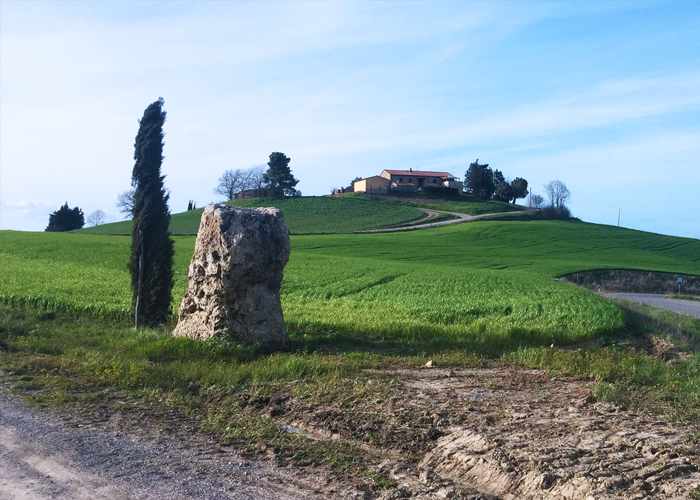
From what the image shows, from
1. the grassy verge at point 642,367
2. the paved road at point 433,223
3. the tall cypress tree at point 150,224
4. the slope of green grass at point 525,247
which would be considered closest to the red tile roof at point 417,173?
the paved road at point 433,223

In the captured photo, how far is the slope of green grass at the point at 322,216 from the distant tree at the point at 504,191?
35484 mm

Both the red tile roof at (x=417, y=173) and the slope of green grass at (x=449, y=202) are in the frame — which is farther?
the red tile roof at (x=417, y=173)

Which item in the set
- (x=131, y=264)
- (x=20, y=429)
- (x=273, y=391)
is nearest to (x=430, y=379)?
(x=273, y=391)

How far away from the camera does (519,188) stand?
121562 mm

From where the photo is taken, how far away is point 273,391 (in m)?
8.27

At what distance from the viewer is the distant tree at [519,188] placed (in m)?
122

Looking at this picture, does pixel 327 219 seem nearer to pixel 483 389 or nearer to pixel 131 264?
pixel 131 264

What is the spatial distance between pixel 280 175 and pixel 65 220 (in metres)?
38.1

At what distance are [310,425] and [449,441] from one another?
182 cm

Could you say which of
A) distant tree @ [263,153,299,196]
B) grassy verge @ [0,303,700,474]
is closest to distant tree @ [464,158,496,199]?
distant tree @ [263,153,299,196]

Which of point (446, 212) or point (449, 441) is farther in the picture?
point (446, 212)

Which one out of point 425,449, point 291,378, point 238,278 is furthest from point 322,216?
point 425,449

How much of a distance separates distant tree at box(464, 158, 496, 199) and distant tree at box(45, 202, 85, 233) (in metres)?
74.7

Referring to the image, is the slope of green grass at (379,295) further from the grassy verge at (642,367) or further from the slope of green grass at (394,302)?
the grassy verge at (642,367)
